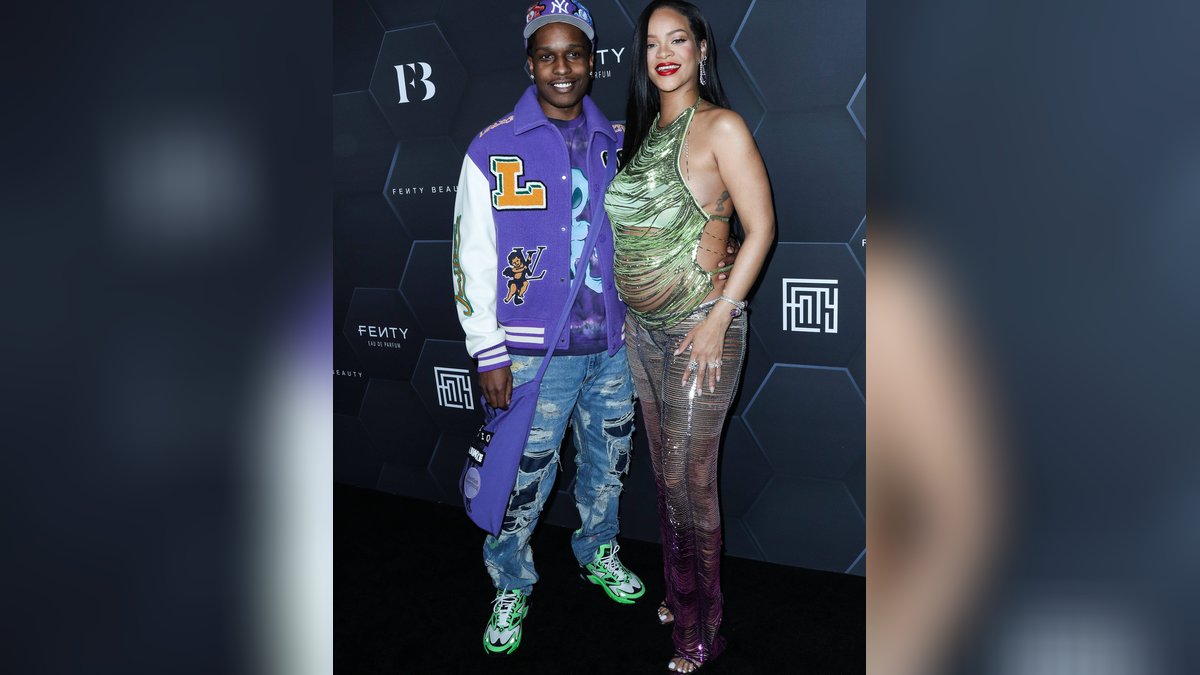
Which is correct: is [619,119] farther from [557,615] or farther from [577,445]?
[557,615]

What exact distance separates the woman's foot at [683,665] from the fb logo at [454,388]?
150 centimetres

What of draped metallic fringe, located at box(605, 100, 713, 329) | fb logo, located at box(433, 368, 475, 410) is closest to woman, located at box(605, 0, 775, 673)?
draped metallic fringe, located at box(605, 100, 713, 329)

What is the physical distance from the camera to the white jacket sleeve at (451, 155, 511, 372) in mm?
2121

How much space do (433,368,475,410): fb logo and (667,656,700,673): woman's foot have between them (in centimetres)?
150


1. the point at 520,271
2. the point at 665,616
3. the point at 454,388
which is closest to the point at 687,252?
the point at 520,271

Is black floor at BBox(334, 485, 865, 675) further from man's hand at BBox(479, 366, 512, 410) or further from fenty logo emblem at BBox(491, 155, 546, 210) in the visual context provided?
fenty logo emblem at BBox(491, 155, 546, 210)

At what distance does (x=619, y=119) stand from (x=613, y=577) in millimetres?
1593

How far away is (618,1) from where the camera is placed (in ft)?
9.03
